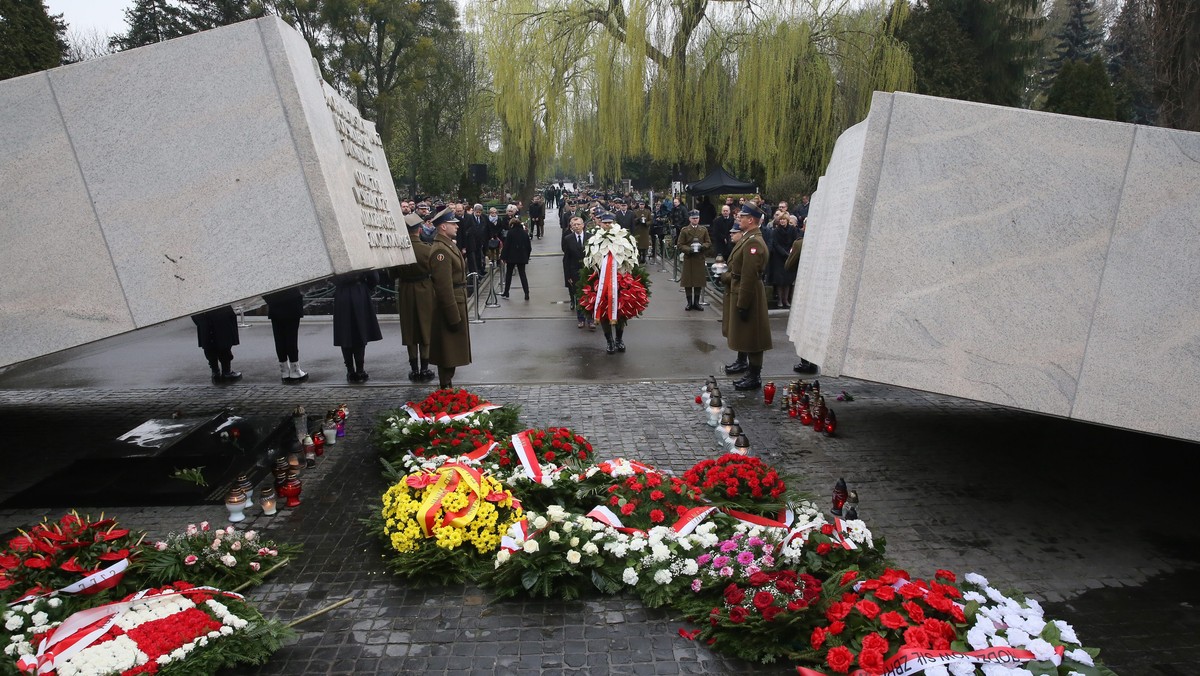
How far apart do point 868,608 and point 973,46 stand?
26.4 meters

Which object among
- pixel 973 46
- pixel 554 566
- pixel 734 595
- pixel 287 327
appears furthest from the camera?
pixel 973 46

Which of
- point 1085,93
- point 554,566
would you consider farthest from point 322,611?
point 1085,93

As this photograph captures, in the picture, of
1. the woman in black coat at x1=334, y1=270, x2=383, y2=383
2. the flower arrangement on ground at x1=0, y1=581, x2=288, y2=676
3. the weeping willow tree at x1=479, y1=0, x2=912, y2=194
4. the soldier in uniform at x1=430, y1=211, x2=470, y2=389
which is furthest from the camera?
A: the weeping willow tree at x1=479, y1=0, x2=912, y2=194

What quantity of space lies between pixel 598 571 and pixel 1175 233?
4.44 meters

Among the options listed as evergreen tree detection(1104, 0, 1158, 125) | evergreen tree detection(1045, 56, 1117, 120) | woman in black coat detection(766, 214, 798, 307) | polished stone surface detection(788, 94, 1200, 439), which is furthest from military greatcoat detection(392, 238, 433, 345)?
evergreen tree detection(1104, 0, 1158, 125)

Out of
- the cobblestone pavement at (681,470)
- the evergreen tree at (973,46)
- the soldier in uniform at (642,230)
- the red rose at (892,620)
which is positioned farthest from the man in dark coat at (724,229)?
the red rose at (892,620)

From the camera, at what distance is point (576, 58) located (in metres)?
23.7

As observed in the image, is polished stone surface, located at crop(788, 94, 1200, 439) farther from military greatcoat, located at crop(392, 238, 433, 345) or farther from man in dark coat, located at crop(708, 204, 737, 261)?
man in dark coat, located at crop(708, 204, 737, 261)

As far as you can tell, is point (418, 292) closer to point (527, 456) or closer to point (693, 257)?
point (527, 456)

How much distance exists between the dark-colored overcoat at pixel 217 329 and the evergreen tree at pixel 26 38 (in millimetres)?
12682

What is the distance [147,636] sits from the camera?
154 inches

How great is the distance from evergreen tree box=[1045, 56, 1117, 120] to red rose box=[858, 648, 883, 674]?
76.0 ft

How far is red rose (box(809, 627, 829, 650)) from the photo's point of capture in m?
3.85

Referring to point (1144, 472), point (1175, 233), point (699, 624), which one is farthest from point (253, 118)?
point (1144, 472)
